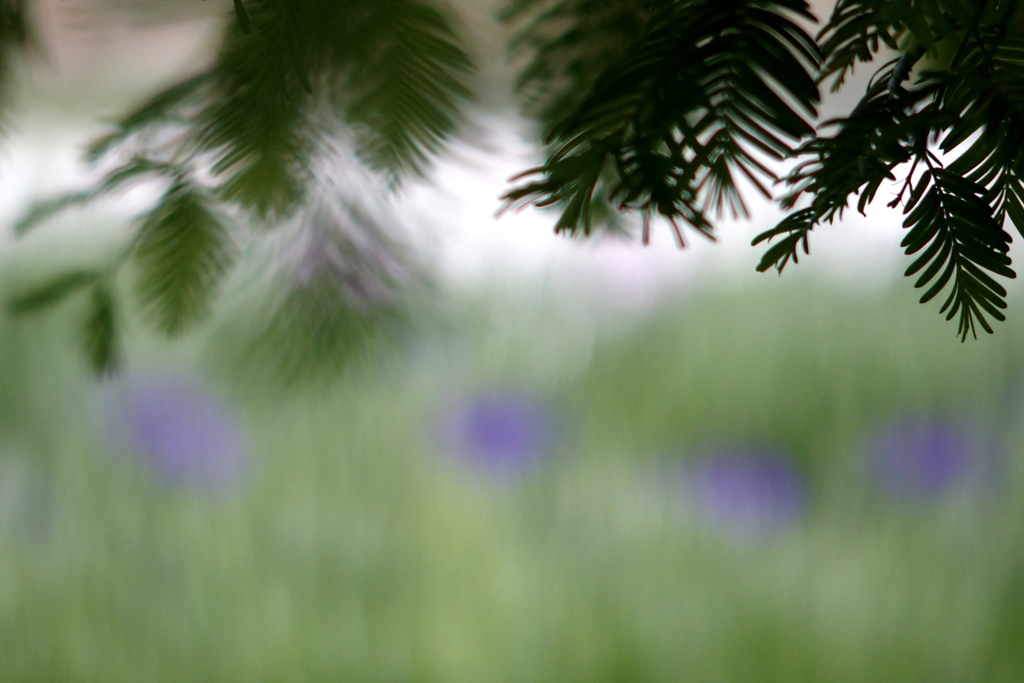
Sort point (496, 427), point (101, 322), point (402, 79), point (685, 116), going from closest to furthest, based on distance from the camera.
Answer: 1. point (685, 116)
2. point (402, 79)
3. point (101, 322)
4. point (496, 427)

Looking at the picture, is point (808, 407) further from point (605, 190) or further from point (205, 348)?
point (205, 348)

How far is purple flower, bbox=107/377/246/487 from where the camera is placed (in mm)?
723

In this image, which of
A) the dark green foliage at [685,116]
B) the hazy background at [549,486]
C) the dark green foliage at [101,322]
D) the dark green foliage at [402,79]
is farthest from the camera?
the hazy background at [549,486]

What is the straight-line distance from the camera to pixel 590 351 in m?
0.73

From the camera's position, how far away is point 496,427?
0.73 metres

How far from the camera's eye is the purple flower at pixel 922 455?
0.73 meters

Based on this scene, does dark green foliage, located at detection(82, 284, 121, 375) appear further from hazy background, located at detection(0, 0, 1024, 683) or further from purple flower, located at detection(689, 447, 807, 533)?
purple flower, located at detection(689, 447, 807, 533)

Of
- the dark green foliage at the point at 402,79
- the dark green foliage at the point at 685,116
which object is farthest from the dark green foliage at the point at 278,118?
the dark green foliage at the point at 685,116

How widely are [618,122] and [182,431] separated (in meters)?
0.66

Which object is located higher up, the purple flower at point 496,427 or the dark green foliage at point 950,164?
the dark green foliage at point 950,164

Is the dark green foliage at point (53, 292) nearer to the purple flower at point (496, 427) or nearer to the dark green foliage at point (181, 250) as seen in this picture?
the dark green foliage at point (181, 250)

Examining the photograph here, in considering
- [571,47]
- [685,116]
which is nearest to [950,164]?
[685,116]

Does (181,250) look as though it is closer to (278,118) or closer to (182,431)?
(278,118)

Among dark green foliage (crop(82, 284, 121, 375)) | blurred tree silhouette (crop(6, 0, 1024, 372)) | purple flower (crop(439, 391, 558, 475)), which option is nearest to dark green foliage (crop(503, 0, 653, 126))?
blurred tree silhouette (crop(6, 0, 1024, 372))
